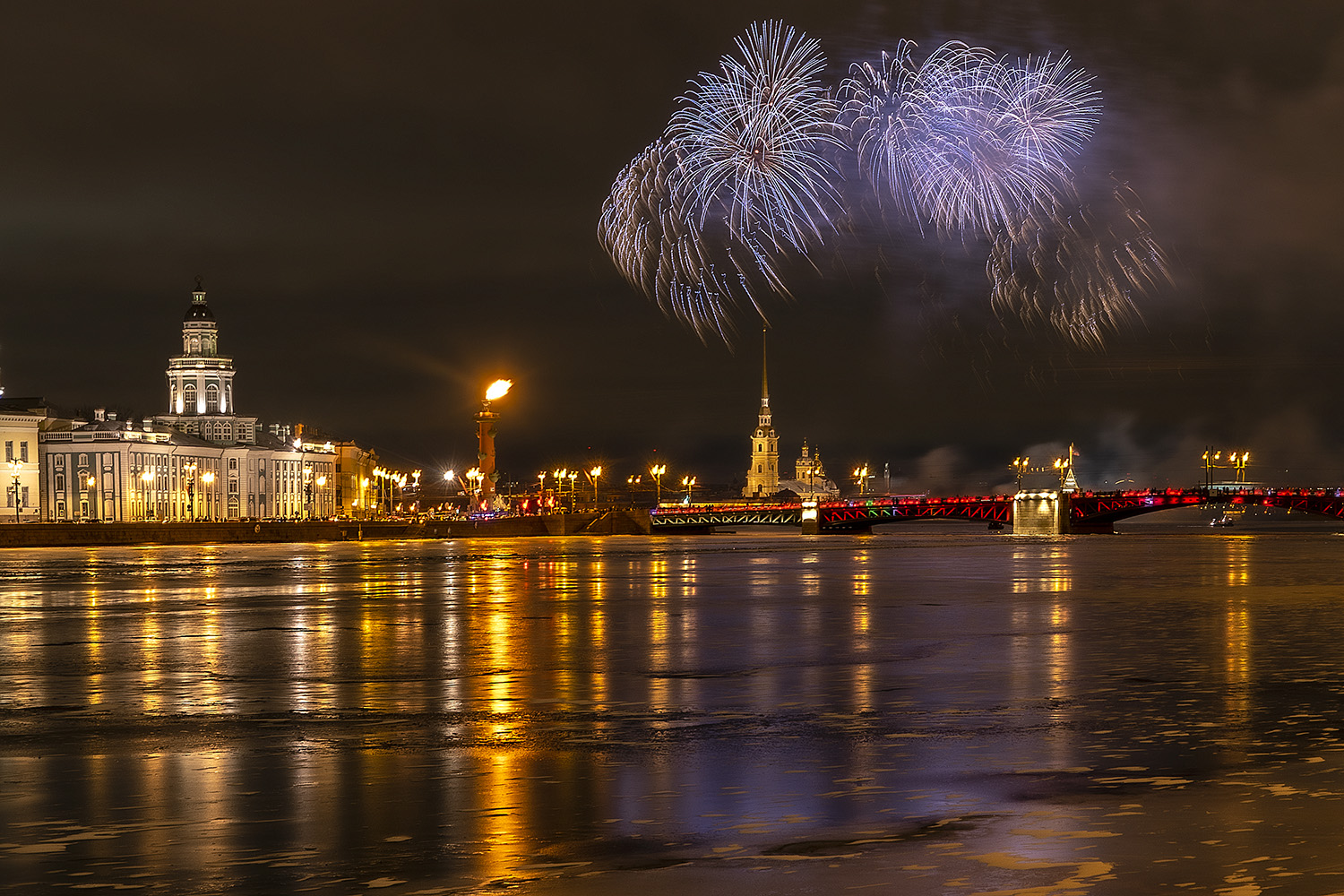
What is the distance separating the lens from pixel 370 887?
27.6 feet

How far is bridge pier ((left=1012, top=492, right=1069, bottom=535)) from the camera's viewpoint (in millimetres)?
138250

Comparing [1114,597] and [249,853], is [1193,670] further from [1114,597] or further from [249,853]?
[1114,597]

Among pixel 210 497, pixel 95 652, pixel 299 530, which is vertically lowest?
pixel 299 530

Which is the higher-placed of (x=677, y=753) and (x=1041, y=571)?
(x=677, y=753)

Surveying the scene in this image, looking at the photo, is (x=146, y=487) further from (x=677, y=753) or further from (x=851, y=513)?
(x=677, y=753)

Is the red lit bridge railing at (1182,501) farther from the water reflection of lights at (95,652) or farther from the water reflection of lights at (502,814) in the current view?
the water reflection of lights at (502,814)

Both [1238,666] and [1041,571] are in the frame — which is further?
[1041,571]

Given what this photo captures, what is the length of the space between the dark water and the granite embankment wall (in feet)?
290

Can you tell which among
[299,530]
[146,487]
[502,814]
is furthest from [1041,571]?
[146,487]

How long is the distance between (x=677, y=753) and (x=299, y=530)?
387 ft

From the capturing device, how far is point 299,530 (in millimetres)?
126750

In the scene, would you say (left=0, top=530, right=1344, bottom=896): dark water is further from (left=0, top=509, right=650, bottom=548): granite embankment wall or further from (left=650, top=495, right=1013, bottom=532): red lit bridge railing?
(left=650, top=495, right=1013, bottom=532): red lit bridge railing

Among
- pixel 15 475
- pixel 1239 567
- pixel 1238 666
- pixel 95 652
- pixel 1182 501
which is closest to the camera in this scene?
pixel 1238 666

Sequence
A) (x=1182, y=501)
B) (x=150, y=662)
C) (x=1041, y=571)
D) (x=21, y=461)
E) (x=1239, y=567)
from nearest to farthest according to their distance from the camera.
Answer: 1. (x=150, y=662)
2. (x=1041, y=571)
3. (x=1239, y=567)
4. (x=1182, y=501)
5. (x=21, y=461)
